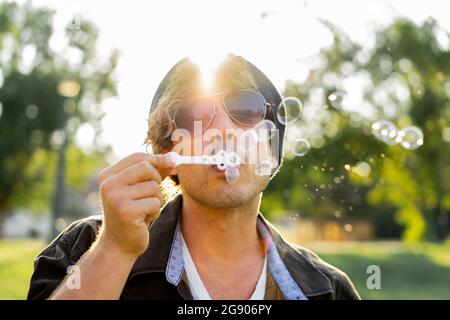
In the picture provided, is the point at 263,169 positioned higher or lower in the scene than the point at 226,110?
lower

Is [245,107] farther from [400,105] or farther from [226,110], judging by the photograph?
[400,105]

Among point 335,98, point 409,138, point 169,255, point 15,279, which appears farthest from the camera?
point 15,279

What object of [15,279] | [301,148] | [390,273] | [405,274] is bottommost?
[405,274]

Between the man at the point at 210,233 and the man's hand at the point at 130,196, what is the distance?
27 cm

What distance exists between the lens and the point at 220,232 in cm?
193

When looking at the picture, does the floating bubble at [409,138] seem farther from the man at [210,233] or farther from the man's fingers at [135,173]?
the man's fingers at [135,173]

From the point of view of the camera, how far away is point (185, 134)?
1.89m

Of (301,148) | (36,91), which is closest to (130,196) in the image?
(301,148)

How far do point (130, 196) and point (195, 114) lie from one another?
58 centimetres

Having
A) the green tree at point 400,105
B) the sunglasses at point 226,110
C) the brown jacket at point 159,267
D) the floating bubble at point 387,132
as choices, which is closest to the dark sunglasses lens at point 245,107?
the sunglasses at point 226,110

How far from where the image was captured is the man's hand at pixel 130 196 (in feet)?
4.42

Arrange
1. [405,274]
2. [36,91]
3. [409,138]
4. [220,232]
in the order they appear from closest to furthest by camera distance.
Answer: [220,232]
[409,138]
[405,274]
[36,91]

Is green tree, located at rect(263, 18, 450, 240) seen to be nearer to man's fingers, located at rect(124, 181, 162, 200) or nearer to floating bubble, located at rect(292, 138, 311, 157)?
floating bubble, located at rect(292, 138, 311, 157)
